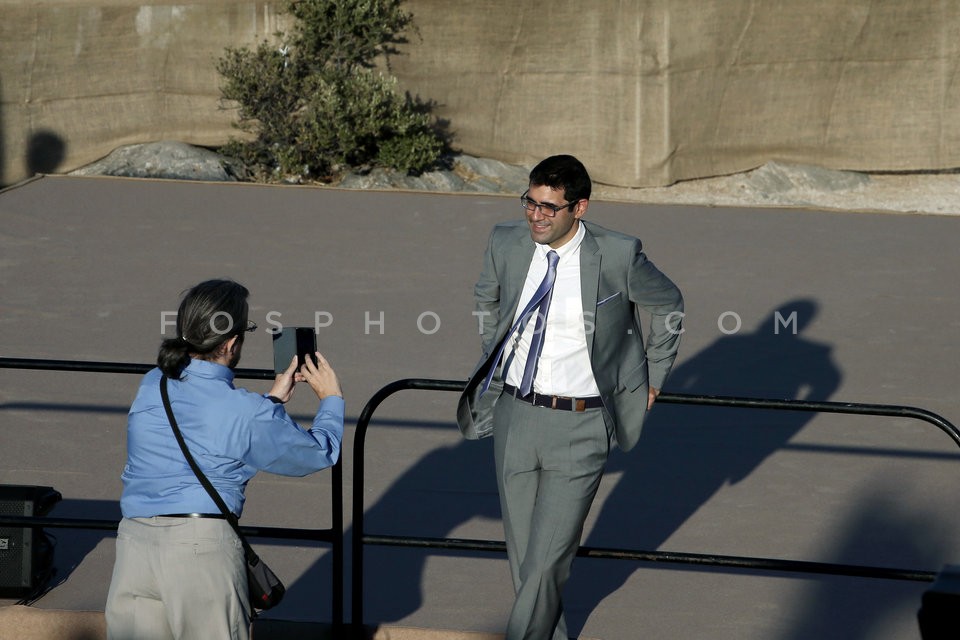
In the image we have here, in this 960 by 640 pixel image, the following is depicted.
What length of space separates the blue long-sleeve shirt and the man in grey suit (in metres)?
0.89

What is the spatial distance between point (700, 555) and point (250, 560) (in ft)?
4.63

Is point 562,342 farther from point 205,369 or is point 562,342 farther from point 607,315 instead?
point 205,369

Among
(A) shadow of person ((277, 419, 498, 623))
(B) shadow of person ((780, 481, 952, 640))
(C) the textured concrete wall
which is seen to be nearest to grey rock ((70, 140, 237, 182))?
(C) the textured concrete wall

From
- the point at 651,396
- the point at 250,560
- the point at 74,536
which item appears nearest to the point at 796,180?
the point at 74,536

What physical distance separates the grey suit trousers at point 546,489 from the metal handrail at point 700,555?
156 millimetres

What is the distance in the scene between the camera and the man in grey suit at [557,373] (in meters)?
3.98

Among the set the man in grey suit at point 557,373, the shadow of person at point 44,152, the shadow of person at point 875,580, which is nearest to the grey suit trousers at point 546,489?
the man in grey suit at point 557,373

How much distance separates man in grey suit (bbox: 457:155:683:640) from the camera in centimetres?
398

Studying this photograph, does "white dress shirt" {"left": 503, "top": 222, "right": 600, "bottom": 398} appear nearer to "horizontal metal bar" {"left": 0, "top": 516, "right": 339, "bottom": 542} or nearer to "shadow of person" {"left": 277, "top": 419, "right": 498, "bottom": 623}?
"horizontal metal bar" {"left": 0, "top": 516, "right": 339, "bottom": 542}

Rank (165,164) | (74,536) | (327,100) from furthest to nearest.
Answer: (165,164)
(327,100)
(74,536)

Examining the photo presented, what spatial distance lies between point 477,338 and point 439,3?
514 cm

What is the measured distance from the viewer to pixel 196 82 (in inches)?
495

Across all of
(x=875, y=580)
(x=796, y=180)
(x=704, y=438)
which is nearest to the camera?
(x=875, y=580)

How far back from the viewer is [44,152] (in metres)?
12.5
